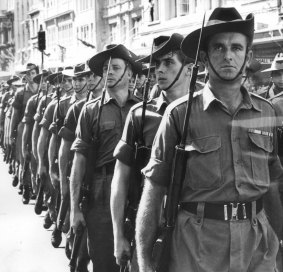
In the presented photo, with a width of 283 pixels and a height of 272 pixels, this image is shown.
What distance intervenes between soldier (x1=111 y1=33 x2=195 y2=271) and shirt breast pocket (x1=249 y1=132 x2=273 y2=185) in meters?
1.19

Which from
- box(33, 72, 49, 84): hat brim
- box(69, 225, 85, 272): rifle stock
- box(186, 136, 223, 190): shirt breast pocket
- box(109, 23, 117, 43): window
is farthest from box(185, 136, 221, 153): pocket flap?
box(109, 23, 117, 43): window

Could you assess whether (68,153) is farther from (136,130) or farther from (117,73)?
(136,130)

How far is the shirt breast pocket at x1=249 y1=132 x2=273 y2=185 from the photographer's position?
11.2 ft

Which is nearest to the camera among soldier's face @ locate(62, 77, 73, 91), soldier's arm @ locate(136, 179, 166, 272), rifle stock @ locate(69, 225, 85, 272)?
soldier's arm @ locate(136, 179, 166, 272)

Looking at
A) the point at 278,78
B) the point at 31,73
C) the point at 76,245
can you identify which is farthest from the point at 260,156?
the point at 31,73

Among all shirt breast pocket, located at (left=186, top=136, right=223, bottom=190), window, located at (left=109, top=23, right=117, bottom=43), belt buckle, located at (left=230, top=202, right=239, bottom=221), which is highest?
window, located at (left=109, top=23, right=117, bottom=43)

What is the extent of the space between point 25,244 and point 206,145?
603 centimetres

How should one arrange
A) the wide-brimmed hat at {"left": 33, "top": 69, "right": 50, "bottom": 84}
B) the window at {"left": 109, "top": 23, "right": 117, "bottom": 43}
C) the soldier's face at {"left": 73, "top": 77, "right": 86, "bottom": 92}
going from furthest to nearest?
the window at {"left": 109, "top": 23, "right": 117, "bottom": 43} < the wide-brimmed hat at {"left": 33, "top": 69, "right": 50, "bottom": 84} < the soldier's face at {"left": 73, "top": 77, "right": 86, "bottom": 92}

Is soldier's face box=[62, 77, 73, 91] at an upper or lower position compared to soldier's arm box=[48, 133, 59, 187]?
upper

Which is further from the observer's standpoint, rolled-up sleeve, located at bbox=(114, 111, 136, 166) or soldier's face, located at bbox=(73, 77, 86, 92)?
soldier's face, located at bbox=(73, 77, 86, 92)

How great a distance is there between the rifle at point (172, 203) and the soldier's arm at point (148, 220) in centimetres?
6

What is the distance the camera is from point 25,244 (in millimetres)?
8961

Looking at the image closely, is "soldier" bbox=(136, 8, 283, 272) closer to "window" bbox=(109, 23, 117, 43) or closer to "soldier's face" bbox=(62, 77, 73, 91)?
"soldier's face" bbox=(62, 77, 73, 91)

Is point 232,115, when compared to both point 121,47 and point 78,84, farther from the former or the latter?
point 78,84
